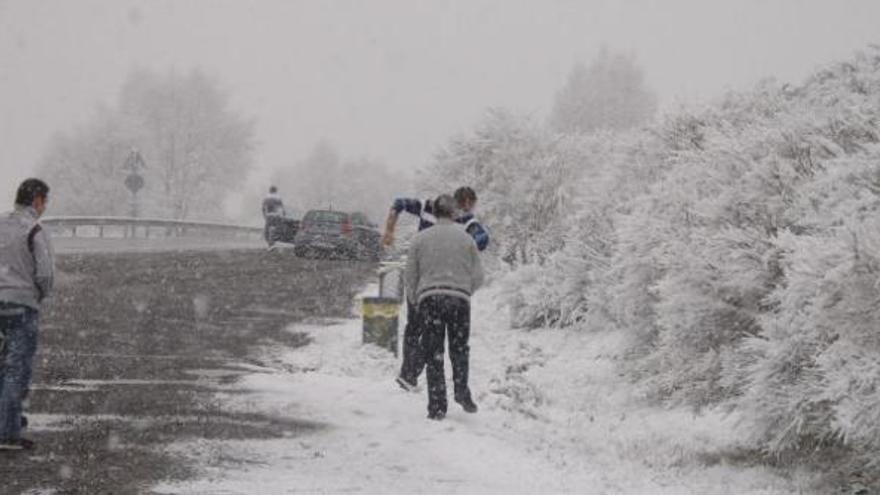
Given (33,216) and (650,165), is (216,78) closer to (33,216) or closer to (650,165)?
(650,165)

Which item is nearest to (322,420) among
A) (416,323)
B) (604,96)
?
(416,323)

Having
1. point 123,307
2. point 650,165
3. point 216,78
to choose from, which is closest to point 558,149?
point 650,165

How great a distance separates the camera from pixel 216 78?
66.0 m

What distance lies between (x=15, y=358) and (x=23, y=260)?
668 mm

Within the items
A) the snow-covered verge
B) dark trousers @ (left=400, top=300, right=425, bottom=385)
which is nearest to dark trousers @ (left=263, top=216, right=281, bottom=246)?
the snow-covered verge

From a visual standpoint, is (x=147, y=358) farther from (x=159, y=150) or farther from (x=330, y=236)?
(x=159, y=150)

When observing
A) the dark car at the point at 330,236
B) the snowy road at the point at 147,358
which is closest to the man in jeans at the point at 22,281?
the snowy road at the point at 147,358

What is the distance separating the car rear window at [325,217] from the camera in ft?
89.4

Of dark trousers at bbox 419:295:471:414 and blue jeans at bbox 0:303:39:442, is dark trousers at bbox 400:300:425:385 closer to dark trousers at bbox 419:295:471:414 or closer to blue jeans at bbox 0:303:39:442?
dark trousers at bbox 419:295:471:414

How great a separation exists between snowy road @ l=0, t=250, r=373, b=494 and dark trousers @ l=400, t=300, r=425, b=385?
141 cm

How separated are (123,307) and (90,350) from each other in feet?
13.1

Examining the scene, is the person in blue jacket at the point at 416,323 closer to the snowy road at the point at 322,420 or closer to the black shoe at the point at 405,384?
the black shoe at the point at 405,384

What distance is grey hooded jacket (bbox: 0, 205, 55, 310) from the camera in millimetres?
7039

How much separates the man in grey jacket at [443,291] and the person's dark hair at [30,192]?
3.01 meters
